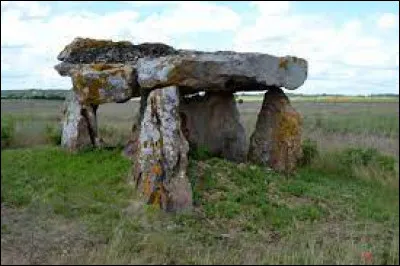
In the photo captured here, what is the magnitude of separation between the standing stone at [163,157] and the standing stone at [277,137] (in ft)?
10.5

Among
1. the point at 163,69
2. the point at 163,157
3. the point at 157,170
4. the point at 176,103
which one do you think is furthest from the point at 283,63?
the point at 157,170

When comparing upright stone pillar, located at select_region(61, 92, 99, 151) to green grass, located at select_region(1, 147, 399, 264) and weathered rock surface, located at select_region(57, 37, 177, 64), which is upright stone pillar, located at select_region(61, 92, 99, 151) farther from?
weathered rock surface, located at select_region(57, 37, 177, 64)

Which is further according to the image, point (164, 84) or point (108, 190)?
point (164, 84)

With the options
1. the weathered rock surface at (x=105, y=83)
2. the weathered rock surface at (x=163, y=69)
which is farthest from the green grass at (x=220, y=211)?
the weathered rock surface at (x=163, y=69)

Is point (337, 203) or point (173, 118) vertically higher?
point (173, 118)

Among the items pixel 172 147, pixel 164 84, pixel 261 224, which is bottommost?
pixel 261 224

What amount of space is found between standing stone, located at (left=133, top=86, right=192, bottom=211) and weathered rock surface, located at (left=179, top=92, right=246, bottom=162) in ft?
8.95

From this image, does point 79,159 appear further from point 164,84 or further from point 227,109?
point 227,109

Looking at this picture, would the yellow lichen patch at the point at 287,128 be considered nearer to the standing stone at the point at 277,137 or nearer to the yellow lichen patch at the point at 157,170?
the standing stone at the point at 277,137

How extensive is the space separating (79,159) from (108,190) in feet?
7.56

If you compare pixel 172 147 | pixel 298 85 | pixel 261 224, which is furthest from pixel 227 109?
pixel 261 224

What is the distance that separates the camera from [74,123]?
49.6 ft

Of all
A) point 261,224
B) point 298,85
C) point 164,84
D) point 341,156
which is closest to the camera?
point 261,224

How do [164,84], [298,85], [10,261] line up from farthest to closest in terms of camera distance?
[298,85], [164,84], [10,261]
